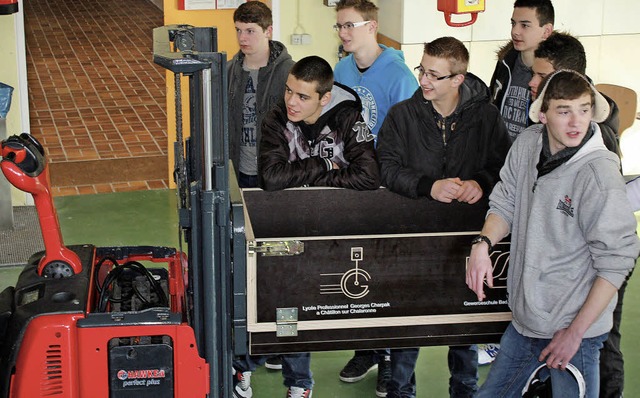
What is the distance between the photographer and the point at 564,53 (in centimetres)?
394

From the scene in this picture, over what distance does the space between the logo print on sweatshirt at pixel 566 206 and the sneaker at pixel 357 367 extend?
6.18 feet

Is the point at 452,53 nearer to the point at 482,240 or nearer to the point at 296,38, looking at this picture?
the point at 482,240

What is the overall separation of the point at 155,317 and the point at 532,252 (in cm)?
130

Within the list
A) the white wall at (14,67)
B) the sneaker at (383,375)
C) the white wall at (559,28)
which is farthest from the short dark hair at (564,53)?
Answer: the white wall at (14,67)

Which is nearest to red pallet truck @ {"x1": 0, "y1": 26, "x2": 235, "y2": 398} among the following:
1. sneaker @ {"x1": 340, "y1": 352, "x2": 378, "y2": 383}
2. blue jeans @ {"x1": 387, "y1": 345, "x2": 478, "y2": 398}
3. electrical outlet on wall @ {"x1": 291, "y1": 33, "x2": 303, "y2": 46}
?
blue jeans @ {"x1": 387, "y1": 345, "x2": 478, "y2": 398}

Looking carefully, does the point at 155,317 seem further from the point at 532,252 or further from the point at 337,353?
the point at 337,353

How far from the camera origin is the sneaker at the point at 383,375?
15.3ft

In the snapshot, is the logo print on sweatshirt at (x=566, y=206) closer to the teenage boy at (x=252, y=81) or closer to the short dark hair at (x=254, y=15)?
the teenage boy at (x=252, y=81)

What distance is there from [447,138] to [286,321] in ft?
3.95

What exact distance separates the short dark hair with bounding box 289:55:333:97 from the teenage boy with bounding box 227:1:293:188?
0.81 m

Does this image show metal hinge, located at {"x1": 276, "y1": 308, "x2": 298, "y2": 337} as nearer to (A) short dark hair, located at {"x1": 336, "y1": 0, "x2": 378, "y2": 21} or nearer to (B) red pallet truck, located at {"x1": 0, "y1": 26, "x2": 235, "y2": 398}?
(B) red pallet truck, located at {"x1": 0, "y1": 26, "x2": 235, "y2": 398}

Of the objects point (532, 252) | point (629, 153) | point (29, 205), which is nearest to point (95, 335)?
point (532, 252)

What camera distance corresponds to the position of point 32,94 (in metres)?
10.4

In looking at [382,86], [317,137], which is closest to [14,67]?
[382,86]
